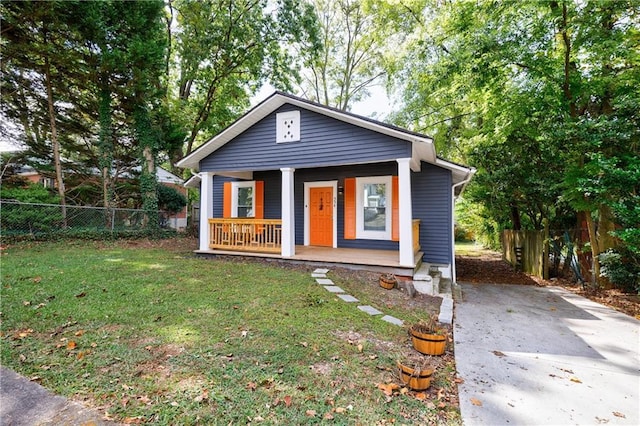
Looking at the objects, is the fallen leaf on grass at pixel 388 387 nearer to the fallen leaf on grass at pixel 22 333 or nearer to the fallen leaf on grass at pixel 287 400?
the fallen leaf on grass at pixel 287 400

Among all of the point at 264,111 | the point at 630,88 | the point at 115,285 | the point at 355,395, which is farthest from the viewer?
the point at 264,111

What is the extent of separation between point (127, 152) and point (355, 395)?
594 inches

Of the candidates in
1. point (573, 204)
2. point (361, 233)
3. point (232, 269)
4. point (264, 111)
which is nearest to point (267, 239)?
point (232, 269)

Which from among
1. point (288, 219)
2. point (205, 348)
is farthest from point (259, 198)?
point (205, 348)

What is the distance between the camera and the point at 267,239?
8.48 metres

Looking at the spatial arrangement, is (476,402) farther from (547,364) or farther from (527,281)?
(527,281)

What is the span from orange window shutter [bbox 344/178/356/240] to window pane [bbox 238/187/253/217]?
142 inches

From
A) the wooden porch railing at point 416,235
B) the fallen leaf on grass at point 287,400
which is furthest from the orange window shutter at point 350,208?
the fallen leaf on grass at point 287,400

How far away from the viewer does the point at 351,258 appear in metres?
7.39

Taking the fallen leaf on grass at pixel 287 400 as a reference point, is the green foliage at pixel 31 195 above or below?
above

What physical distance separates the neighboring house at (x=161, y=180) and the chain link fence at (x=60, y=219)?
8.40ft

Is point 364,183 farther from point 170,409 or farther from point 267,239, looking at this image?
point 170,409

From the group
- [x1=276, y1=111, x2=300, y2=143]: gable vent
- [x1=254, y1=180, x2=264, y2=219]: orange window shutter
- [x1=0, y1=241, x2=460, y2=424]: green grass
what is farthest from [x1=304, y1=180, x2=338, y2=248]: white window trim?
[x1=0, y1=241, x2=460, y2=424]: green grass

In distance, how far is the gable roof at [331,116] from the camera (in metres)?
6.47
